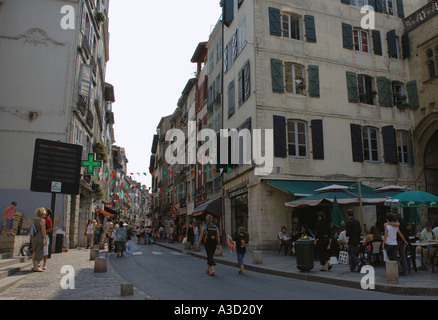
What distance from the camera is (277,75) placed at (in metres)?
20.2

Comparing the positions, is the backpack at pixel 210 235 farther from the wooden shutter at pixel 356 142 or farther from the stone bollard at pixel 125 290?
the wooden shutter at pixel 356 142

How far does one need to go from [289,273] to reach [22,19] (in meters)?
18.4

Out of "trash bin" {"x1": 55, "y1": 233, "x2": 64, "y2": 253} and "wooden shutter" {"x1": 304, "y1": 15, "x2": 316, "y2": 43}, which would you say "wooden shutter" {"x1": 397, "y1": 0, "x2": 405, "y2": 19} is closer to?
"wooden shutter" {"x1": 304, "y1": 15, "x2": 316, "y2": 43}

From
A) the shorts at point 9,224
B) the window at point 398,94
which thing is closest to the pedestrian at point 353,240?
the shorts at point 9,224

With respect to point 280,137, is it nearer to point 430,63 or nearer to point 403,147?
point 403,147

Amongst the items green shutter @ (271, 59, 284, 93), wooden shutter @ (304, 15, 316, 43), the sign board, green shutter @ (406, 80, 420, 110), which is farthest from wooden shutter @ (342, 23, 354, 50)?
the sign board

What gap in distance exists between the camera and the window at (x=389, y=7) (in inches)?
950

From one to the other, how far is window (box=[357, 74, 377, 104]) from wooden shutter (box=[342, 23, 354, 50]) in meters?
1.83

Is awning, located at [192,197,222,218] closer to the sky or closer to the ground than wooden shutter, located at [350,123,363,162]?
closer to the ground

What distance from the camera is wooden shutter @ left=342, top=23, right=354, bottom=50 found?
22.2 metres

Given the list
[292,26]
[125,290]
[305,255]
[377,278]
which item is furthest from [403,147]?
[125,290]

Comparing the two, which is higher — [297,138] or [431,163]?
[297,138]

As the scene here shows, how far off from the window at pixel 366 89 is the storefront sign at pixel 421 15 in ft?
14.5

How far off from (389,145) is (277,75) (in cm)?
755
